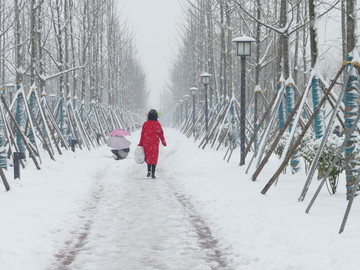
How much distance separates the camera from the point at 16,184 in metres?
9.45

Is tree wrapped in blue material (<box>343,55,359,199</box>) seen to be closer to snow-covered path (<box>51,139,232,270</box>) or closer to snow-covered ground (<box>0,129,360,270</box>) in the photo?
snow-covered ground (<box>0,129,360,270</box>)

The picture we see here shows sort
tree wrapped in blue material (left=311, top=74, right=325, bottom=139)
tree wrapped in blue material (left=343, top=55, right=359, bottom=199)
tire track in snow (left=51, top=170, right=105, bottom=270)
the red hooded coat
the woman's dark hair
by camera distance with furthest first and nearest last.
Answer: the woman's dark hair < the red hooded coat < tree wrapped in blue material (left=311, top=74, right=325, bottom=139) < tree wrapped in blue material (left=343, top=55, right=359, bottom=199) < tire track in snow (left=51, top=170, right=105, bottom=270)

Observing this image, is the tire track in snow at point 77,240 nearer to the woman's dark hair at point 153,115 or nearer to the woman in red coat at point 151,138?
the woman in red coat at point 151,138

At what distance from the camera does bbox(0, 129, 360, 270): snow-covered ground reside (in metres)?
4.86

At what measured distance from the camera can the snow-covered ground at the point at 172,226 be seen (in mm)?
4859

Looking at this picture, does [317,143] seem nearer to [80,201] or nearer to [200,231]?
[200,231]

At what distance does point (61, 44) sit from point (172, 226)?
12.9 metres

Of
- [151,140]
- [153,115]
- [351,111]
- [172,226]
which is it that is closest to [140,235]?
[172,226]

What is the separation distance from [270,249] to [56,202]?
4345 millimetres

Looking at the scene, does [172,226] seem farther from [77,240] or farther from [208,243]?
[77,240]

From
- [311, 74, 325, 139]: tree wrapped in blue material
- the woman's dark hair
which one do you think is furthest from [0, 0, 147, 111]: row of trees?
[311, 74, 325, 139]: tree wrapped in blue material

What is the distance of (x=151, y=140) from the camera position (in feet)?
39.8

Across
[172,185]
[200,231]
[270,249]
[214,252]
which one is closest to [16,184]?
[172,185]

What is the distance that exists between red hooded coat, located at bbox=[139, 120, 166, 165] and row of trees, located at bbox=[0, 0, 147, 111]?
12.6 feet
